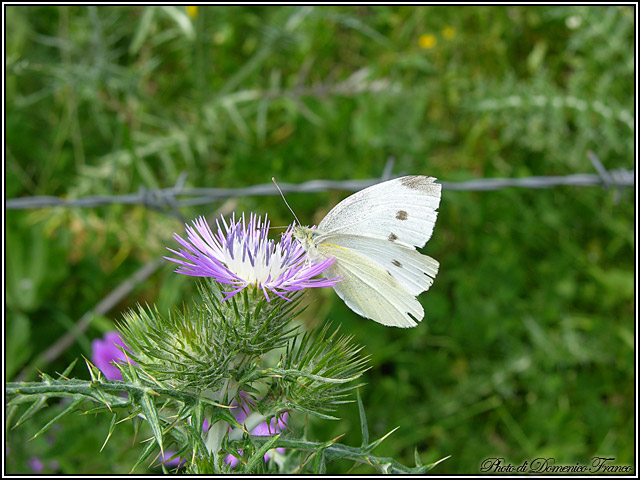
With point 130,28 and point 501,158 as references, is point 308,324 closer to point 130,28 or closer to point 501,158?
point 501,158

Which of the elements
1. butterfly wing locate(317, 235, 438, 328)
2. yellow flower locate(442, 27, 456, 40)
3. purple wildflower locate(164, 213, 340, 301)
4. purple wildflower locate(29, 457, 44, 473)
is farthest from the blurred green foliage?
purple wildflower locate(164, 213, 340, 301)

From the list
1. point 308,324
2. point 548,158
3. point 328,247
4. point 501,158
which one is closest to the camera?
point 328,247

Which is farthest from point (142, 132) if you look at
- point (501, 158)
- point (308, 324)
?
point (501, 158)

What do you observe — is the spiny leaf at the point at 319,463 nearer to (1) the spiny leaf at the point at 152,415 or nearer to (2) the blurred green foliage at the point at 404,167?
(1) the spiny leaf at the point at 152,415

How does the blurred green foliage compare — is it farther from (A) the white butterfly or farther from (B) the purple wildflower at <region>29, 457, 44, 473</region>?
(A) the white butterfly

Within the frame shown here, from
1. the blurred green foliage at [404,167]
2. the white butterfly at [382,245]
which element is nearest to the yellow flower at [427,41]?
the blurred green foliage at [404,167]

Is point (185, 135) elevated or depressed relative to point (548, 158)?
elevated
